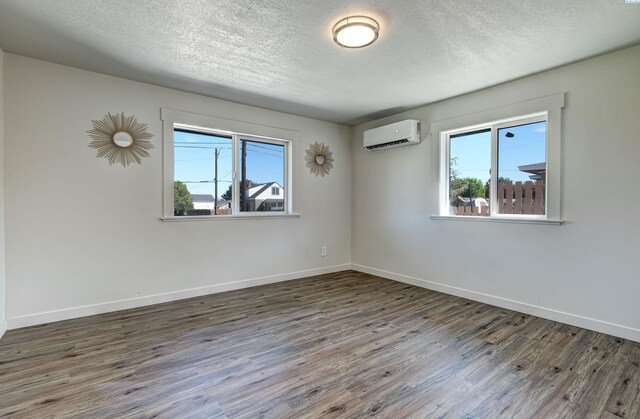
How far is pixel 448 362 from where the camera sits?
7.12ft

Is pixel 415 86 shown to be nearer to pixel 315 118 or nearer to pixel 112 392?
pixel 315 118

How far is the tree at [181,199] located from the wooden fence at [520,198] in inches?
134

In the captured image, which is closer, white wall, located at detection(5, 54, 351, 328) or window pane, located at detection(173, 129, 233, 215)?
white wall, located at detection(5, 54, 351, 328)

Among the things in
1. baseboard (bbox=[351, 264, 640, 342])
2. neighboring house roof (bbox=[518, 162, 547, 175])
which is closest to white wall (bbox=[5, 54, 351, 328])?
baseboard (bbox=[351, 264, 640, 342])

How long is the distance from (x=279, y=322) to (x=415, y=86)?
280cm

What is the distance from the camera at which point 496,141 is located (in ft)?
11.3

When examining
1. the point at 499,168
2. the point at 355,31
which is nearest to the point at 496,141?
the point at 499,168

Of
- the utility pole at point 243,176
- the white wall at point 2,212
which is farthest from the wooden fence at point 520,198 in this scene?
the white wall at point 2,212

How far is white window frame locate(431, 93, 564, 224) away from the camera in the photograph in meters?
2.88

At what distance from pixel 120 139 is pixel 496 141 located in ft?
13.0

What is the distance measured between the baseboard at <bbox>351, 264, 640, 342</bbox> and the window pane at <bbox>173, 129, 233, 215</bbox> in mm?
2647

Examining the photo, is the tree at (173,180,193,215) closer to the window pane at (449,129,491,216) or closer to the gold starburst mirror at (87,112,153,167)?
the gold starburst mirror at (87,112,153,167)

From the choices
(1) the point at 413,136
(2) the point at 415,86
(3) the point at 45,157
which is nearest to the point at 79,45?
(3) the point at 45,157

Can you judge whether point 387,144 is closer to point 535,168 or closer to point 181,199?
point 535,168
